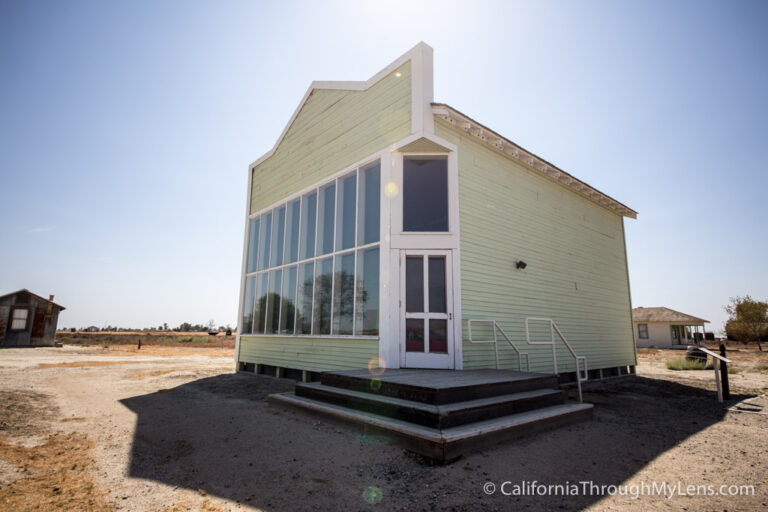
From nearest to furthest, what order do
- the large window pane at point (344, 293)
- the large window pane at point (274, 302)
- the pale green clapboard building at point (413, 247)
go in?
the pale green clapboard building at point (413, 247), the large window pane at point (344, 293), the large window pane at point (274, 302)

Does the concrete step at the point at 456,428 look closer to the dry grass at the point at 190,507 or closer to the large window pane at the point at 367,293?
the dry grass at the point at 190,507

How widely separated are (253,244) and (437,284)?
23.7 ft

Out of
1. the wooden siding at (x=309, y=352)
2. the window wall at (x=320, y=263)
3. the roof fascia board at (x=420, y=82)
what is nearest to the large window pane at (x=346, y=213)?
the window wall at (x=320, y=263)

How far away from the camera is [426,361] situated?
6914 mm

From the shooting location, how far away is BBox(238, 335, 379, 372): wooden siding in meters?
7.56

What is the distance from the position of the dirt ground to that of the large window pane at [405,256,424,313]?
2.82m

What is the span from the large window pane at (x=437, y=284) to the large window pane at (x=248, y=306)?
6.58 meters

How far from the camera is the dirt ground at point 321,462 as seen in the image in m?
2.88

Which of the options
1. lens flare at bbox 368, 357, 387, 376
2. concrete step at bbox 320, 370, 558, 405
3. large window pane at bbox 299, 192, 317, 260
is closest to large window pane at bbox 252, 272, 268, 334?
large window pane at bbox 299, 192, 317, 260

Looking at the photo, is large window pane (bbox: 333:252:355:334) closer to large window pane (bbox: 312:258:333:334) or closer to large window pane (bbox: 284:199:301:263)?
large window pane (bbox: 312:258:333:334)

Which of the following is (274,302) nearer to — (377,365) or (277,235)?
(277,235)

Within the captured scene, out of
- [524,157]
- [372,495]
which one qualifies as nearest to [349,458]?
[372,495]

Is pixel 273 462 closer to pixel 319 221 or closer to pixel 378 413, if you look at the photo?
pixel 378 413

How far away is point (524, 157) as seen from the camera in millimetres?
9383
